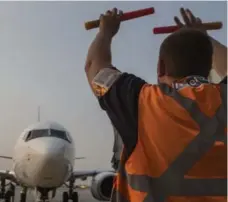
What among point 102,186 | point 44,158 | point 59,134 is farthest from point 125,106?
point 102,186

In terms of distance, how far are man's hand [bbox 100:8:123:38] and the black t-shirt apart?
36cm

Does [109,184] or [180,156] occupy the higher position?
[180,156]

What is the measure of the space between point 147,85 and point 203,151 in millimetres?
345

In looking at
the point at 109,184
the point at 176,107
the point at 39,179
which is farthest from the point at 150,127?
the point at 109,184

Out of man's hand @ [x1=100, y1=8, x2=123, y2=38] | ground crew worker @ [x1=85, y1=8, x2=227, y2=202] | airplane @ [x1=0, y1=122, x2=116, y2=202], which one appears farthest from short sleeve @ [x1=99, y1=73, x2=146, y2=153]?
Result: airplane @ [x1=0, y1=122, x2=116, y2=202]

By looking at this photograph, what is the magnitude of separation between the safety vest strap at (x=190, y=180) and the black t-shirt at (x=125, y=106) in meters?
0.16

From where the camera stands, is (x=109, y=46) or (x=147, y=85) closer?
(x=147, y=85)

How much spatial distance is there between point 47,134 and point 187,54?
1182 cm

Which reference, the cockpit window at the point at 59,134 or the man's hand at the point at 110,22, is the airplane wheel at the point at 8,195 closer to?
the cockpit window at the point at 59,134

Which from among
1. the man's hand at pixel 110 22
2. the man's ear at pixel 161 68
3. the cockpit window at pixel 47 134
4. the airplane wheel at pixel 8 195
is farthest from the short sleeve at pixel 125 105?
the airplane wheel at pixel 8 195

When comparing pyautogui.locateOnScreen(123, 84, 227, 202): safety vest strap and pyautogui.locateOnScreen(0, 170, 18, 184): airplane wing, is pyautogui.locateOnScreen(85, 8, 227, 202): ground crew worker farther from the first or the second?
pyautogui.locateOnScreen(0, 170, 18, 184): airplane wing

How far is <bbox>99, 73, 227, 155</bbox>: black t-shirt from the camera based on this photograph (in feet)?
5.42

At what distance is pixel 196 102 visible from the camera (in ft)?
5.31

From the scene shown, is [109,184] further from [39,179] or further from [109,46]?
[109,46]
